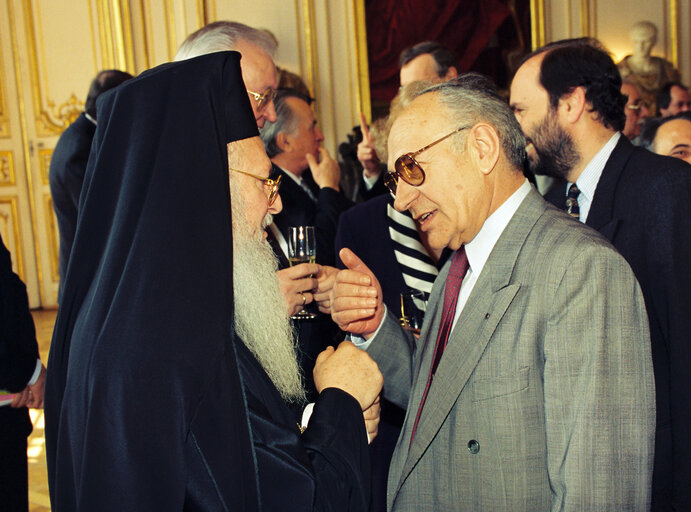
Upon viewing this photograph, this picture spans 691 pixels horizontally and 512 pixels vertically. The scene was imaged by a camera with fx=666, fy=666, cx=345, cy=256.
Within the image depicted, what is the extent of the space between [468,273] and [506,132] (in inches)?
17.1

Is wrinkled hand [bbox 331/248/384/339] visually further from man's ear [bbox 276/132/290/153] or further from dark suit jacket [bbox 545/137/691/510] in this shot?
man's ear [bbox 276/132/290/153]

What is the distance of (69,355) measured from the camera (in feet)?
4.77

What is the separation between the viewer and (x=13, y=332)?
2719 millimetres

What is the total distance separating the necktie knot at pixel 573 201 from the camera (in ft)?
8.85

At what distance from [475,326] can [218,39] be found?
170 cm

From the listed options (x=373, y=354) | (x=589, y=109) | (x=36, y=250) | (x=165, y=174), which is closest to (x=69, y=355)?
(x=165, y=174)

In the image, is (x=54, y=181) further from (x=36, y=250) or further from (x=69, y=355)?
(x=36, y=250)

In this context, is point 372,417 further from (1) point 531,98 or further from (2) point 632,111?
(2) point 632,111

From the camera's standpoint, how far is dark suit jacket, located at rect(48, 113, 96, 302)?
385cm

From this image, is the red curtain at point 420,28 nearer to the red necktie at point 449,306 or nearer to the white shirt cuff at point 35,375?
the white shirt cuff at point 35,375

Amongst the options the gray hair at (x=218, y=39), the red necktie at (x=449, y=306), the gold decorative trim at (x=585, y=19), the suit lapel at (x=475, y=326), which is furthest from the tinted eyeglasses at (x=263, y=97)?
the gold decorative trim at (x=585, y=19)

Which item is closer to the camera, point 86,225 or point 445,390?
point 86,225

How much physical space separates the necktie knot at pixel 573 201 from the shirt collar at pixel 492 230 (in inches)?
34.2

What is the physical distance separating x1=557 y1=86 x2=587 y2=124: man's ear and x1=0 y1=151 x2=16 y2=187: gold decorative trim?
9.01 meters
